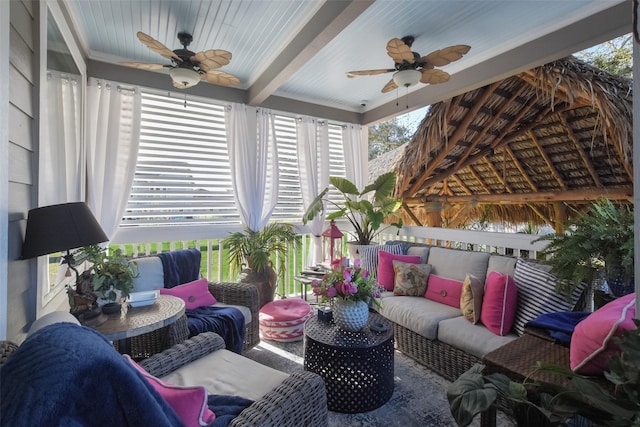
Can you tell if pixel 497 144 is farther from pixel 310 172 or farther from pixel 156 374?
pixel 156 374

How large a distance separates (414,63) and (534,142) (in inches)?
185

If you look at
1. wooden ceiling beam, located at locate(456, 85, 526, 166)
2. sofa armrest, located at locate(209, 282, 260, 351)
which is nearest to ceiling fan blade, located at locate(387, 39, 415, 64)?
sofa armrest, located at locate(209, 282, 260, 351)

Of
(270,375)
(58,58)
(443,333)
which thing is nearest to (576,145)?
(443,333)

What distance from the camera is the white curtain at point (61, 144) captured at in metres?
1.98

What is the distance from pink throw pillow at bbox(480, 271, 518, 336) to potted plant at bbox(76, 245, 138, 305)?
242cm

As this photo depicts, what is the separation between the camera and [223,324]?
2494 millimetres

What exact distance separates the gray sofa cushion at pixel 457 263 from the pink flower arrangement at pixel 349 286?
1031 mm

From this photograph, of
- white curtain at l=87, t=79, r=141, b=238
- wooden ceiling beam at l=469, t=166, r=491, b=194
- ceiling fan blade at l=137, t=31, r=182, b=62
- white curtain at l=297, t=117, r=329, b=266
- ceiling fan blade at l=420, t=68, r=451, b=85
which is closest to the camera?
ceiling fan blade at l=137, t=31, r=182, b=62

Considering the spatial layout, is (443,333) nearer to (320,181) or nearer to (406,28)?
(406,28)

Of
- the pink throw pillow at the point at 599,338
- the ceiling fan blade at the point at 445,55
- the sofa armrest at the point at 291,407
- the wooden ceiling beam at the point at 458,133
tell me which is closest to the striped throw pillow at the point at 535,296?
the pink throw pillow at the point at 599,338

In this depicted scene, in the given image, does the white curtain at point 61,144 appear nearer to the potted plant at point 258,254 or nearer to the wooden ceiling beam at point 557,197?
the potted plant at point 258,254

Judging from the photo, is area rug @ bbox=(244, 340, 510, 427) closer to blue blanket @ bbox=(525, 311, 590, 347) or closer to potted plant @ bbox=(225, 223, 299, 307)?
blue blanket @ bbox=(525, 311, 590, 347)

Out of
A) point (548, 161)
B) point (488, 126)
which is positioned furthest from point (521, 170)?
point (488, 126)

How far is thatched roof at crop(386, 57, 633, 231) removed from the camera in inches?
139
